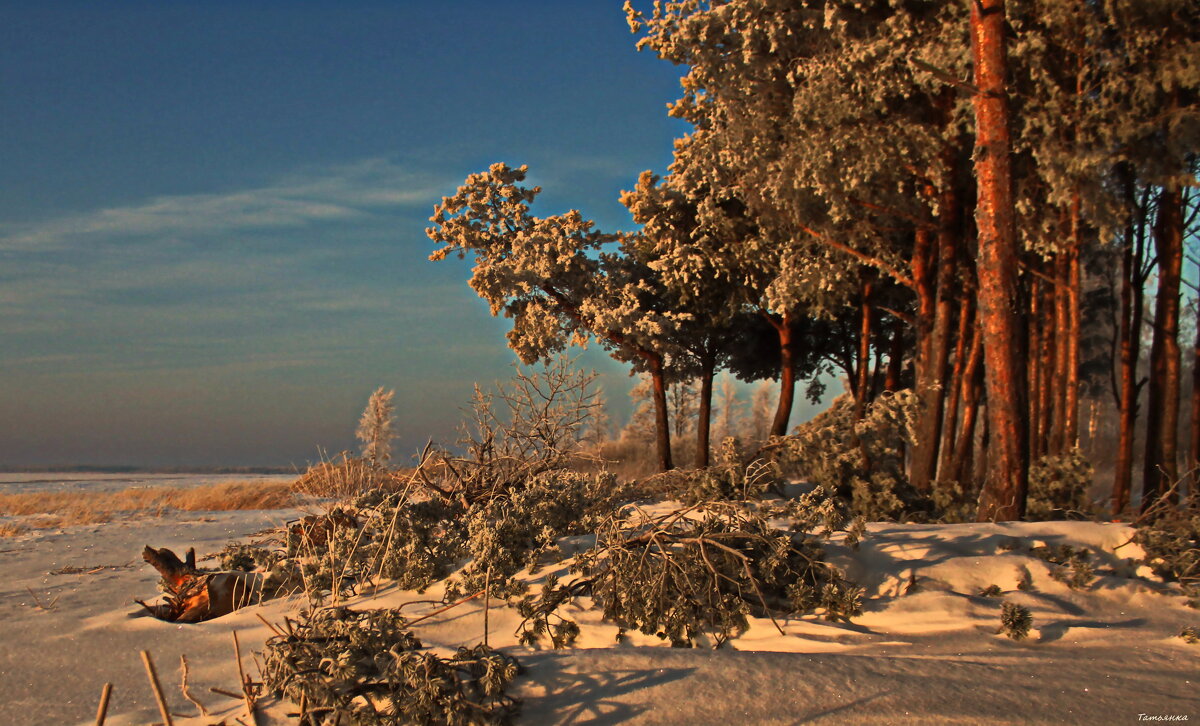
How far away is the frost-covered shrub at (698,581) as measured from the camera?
488 cm

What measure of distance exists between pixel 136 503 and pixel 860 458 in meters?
14.9

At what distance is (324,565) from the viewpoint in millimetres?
6000

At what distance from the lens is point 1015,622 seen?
4.83m

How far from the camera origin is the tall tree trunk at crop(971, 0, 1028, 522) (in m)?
9.36

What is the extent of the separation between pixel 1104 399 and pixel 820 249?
38398mm

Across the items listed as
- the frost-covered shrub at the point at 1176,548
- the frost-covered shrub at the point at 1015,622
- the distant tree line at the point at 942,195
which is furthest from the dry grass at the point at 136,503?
the frost-covered shrub at the point at 1176,548

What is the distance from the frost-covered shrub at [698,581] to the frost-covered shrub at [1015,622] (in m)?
0.82

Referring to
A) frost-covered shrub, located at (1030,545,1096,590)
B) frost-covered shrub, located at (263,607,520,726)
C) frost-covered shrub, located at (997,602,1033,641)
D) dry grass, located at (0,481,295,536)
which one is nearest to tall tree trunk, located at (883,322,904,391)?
dry grass, located at (0,481,295,536)

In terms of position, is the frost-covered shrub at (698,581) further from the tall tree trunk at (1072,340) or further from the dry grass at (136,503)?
the dry grass at (136,503)

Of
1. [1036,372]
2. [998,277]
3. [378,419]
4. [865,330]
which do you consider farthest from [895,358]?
[378,419]

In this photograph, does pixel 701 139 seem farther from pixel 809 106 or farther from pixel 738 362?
pixel 738 362

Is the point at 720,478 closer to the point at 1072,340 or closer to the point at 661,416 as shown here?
the point at 1072,340

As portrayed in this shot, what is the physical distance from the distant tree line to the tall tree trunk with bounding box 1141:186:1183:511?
0.11 feet

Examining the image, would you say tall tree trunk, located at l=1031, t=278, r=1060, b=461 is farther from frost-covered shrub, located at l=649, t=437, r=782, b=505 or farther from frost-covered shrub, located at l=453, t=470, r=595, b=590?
frost-covered shrub, located at l=453, t=470, r=595, b=590
